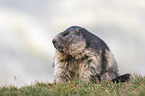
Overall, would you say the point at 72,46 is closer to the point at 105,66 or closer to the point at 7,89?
the point at 105,66

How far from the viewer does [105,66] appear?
8.23 metres

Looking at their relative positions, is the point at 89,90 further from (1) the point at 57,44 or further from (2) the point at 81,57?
(1) the point at 57,44

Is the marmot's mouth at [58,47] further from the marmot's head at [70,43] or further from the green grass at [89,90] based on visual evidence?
the green grass at [89,90]

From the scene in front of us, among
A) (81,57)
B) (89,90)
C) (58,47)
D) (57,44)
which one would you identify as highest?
(57,44)

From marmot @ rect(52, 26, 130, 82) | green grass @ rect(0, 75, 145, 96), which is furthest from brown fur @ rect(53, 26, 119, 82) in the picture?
green grass @ rect(0, 75, 145, 96)

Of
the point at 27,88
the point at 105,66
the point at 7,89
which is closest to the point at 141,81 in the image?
the point at 105,66

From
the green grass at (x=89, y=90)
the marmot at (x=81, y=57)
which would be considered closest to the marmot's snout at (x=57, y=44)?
the marmot at (x=81, y=57)

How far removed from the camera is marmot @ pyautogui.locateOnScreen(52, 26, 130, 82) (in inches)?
310

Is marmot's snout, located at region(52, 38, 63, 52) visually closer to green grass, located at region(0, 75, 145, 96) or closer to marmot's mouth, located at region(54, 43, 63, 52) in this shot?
marmot's mouth, located at region(54, 43, 63, 52)

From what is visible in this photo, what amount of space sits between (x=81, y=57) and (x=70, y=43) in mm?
722

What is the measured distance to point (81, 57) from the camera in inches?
317

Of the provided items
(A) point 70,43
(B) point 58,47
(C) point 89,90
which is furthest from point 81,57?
(C) point 89,90

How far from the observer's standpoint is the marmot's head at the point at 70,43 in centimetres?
778

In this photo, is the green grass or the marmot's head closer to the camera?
the green grass
